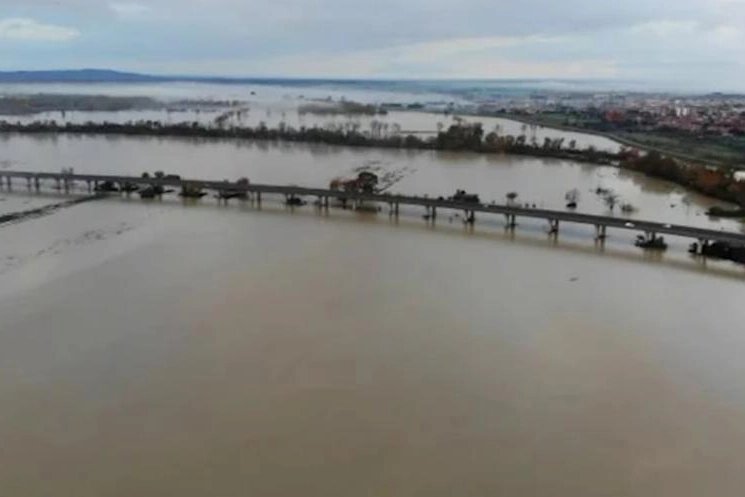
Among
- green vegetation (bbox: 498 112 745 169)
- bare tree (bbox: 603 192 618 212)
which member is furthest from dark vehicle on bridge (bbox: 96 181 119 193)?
green vegetation (bbox: 498 112 745 169)

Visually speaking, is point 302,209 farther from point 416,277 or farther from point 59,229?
point 416,277

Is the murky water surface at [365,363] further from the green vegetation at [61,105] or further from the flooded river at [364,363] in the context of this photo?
the green vegetation at [61,105]

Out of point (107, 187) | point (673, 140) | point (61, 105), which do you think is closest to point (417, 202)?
point (107, 187)

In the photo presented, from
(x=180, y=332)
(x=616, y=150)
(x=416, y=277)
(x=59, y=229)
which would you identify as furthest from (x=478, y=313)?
(x=616, y=150)

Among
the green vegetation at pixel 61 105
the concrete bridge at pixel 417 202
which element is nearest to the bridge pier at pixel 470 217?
the concrete bridge at pixel 417 202

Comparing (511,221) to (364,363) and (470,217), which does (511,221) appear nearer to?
(470,217)

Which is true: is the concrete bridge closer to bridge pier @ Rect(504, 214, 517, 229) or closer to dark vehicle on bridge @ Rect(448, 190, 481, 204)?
bridge pier @ Rect(504, 214, 517, 229)
